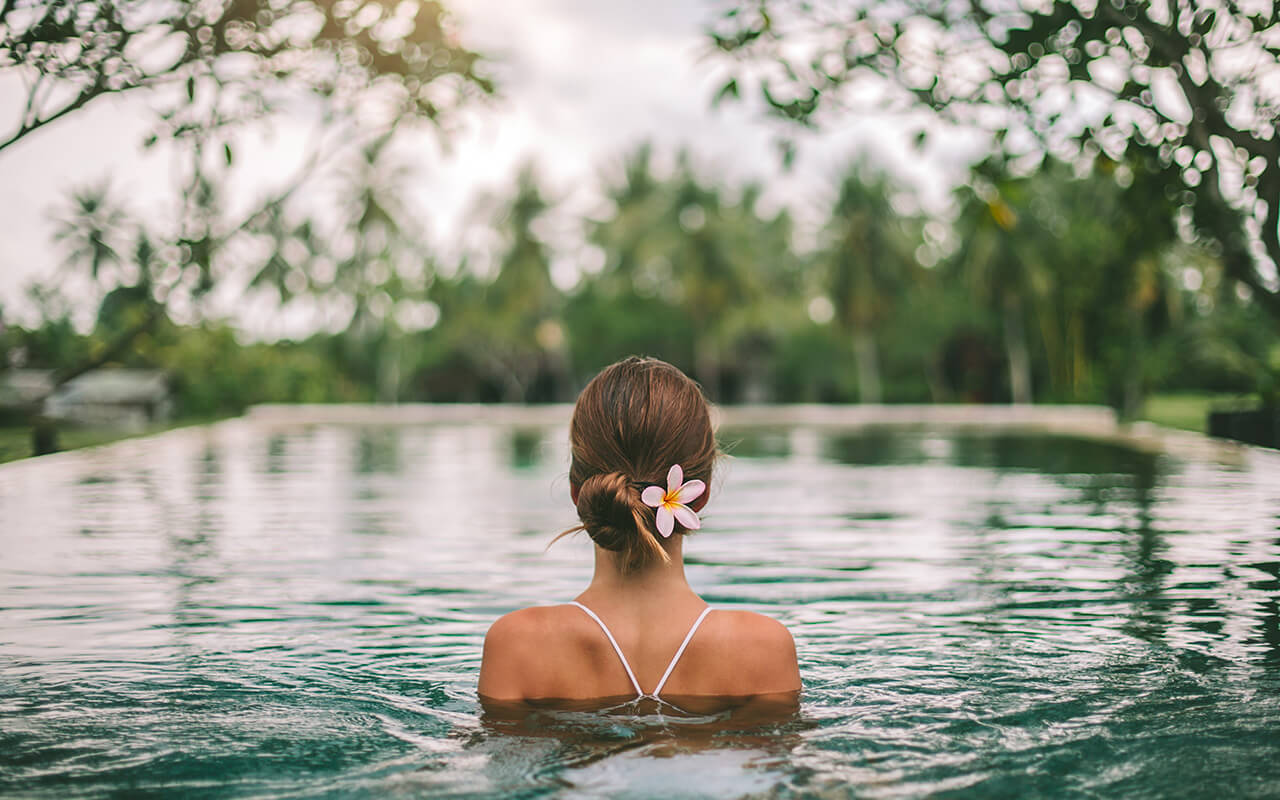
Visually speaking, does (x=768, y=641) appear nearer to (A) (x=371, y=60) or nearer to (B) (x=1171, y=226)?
(A) (x=371, y=60)

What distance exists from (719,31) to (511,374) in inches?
1825

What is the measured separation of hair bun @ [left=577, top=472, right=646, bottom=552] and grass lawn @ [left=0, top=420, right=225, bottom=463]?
13572 millimetres

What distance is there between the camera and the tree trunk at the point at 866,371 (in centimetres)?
4794

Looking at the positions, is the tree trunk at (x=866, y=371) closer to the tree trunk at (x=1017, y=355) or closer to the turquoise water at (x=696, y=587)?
the tree trunk at (x=1017, y=355)

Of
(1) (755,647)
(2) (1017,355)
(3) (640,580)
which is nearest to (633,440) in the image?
(3) (640,580)

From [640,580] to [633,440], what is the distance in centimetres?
42

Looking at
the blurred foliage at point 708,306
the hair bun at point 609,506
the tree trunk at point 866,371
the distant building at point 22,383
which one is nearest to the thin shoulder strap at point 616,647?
the hair bun at point 609,506

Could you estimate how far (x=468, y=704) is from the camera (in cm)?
431

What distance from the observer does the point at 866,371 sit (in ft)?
163

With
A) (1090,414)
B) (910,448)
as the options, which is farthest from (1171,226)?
(1090,414)

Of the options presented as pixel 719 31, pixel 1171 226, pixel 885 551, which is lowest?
pixel 885 551

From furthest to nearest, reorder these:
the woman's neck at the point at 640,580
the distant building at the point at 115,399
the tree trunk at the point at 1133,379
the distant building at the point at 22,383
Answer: the distant building at the point at 115,399 → the tree trunk at the point at 1133,379 → the distant building at the point at 22,383 → the woman's neck at the point at 640,580

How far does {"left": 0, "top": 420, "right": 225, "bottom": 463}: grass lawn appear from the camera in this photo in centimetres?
1857

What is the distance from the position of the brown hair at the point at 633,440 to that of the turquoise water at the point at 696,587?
24.6 inches
